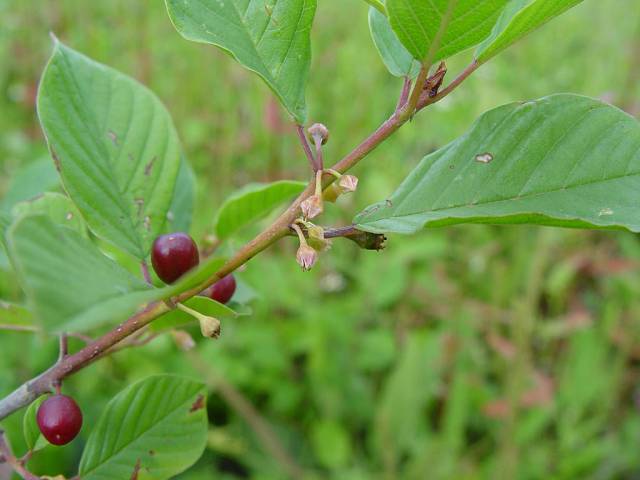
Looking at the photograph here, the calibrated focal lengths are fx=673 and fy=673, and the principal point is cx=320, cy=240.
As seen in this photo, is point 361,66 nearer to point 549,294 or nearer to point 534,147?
point 549,294

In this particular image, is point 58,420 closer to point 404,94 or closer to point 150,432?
point 150,432

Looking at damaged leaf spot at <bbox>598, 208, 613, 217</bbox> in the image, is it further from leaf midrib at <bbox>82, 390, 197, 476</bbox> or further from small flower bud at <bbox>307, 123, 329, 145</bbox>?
leaf midrib at <bbox>82, 390, 197, 476</bbox>

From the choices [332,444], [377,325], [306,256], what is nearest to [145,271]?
[306,256]

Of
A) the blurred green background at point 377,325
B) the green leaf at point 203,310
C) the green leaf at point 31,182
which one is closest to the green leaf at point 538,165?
the green leaf at point 203,310

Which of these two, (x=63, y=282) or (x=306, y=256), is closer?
(x=63, y=282)

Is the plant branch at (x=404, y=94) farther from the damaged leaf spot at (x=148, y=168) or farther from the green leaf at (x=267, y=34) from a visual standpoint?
the damaged leaf spot at (x=148, y=168)

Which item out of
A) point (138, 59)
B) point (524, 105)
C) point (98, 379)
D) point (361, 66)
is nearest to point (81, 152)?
point (524, 105)

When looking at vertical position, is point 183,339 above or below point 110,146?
below
